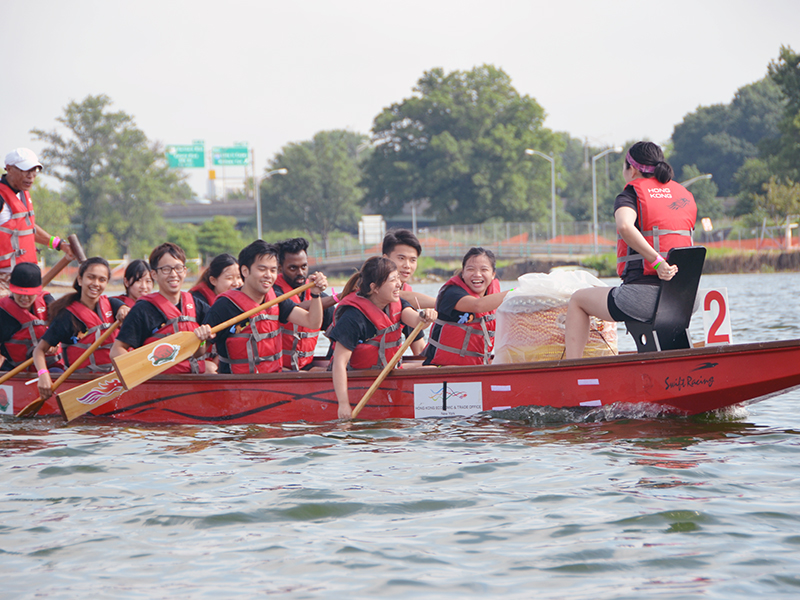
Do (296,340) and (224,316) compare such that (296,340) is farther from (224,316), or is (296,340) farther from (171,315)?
(171,315)

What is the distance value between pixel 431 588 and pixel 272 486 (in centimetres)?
164

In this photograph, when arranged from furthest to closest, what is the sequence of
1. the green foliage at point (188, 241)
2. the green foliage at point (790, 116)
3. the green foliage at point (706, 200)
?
the green foliage at point (706, 200), the green foliage at point (188, 241), the green foliage at point (790, 116)

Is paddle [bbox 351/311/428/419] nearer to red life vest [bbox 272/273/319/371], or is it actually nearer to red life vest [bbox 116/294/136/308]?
red life vest [bbox 272/273/319/371]

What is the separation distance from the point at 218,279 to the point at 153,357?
3.79 ft

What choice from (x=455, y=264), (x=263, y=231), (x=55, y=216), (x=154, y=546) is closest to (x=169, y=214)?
(x=263, y=231)

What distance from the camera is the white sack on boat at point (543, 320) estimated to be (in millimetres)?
5930

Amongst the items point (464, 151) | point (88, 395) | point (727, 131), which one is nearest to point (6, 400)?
point (88, 395)

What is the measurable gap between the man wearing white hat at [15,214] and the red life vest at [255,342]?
2.09 metres

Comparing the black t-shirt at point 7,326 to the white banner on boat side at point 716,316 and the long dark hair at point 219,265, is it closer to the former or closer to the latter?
the long dark hair at point 219,265

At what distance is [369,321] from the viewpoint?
6312 mm

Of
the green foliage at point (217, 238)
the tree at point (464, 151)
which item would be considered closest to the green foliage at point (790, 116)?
the tree at point (464, 151)

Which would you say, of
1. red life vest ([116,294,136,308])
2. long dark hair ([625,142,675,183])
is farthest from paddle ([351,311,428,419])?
red life vest ([116,294,136,308])

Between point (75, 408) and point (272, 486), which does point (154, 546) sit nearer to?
point (272, 486)

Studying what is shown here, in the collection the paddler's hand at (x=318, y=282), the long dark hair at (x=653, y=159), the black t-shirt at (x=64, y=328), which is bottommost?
the black t-shirt at (x=64, y=328)
